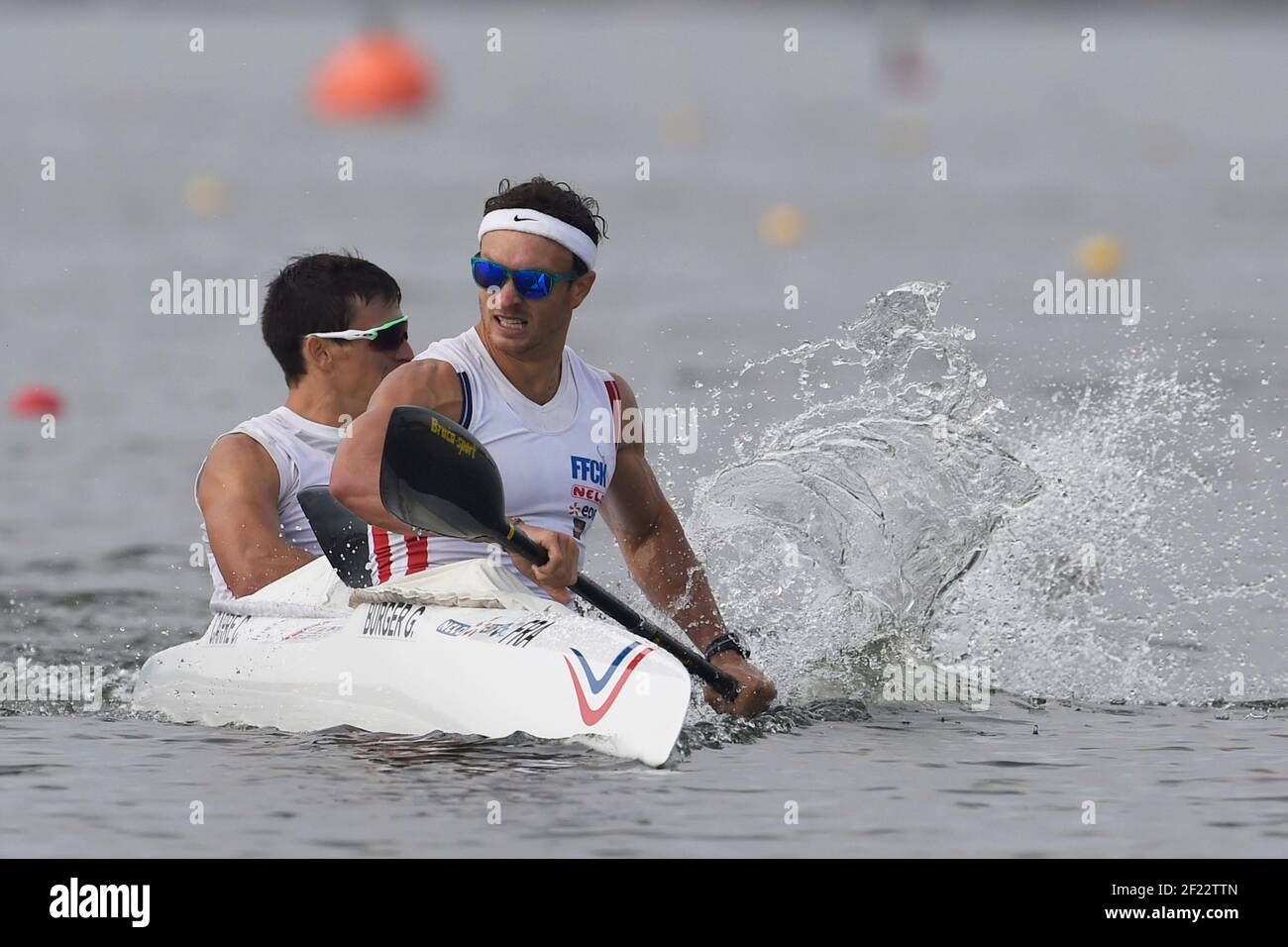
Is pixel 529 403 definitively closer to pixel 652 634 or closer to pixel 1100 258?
pixel 652 634

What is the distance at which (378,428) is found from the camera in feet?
23.1

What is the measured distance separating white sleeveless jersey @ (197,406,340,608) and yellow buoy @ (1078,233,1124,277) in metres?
15.6

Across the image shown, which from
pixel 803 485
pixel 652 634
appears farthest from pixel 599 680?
pixel 803 485

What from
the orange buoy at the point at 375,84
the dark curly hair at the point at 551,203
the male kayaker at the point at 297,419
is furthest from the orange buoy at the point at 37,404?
the orange buoy at the point at 375,84

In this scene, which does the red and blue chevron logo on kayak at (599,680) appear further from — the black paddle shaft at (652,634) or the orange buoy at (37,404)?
the orange buoy at (37,404)

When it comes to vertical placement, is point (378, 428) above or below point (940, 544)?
above

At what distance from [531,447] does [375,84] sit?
32308 millimetres

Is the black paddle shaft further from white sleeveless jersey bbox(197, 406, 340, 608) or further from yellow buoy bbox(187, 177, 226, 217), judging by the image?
A: yellow buoy bbox(187, 177, 226, 217)

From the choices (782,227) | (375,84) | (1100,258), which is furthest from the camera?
(375,84)

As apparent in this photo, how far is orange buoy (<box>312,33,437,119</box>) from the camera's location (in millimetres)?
38625

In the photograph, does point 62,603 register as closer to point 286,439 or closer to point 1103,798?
point 286,439

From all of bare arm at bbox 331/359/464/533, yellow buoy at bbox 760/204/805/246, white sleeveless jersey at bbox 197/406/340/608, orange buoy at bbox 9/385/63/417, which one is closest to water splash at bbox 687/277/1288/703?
white sleeveless jersey at bbox 197/406/340/608

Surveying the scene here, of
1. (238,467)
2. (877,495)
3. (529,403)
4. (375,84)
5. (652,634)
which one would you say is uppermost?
(375,84)

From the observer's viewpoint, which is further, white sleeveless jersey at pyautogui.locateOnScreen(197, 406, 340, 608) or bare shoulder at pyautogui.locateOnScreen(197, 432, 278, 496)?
white sleeveless jersey at pyautogui.locateOnScreen(197, 406, 340, 608)
